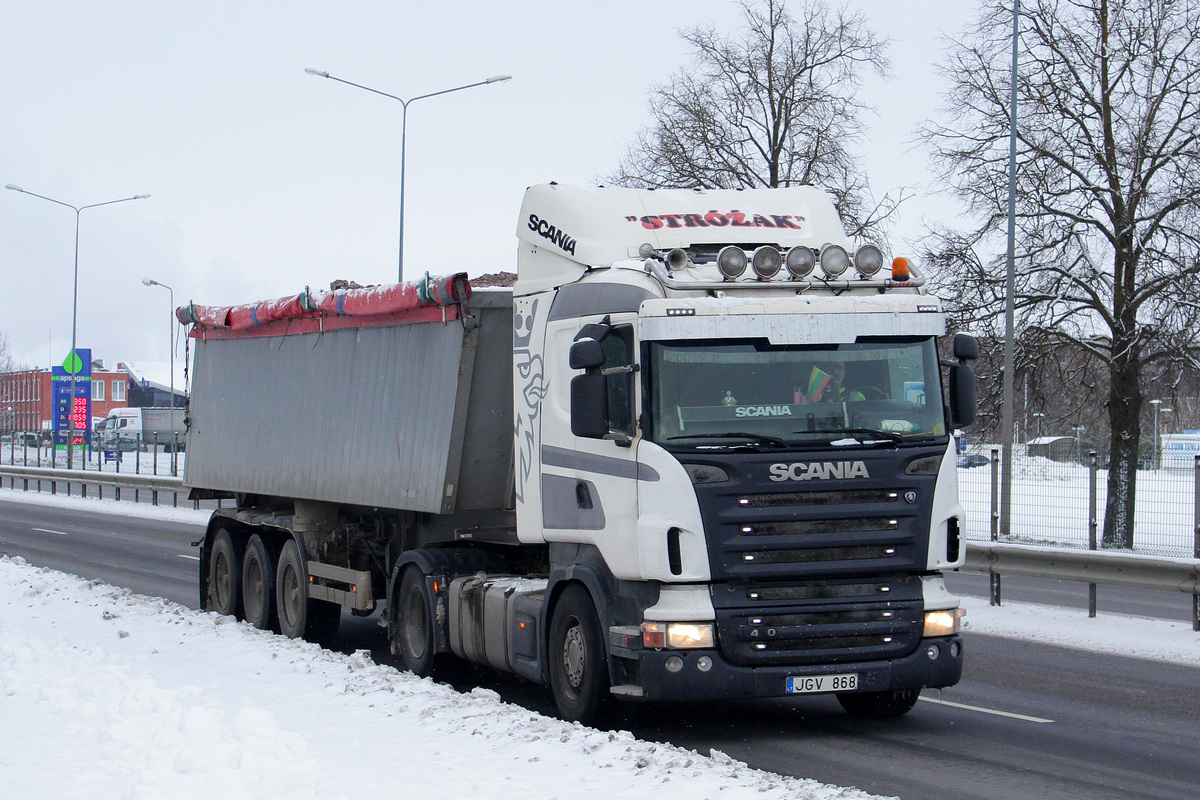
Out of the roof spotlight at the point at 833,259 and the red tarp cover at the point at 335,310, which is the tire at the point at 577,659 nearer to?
the roof spotlight at the point at 833,259

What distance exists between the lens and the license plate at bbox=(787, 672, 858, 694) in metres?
7.82

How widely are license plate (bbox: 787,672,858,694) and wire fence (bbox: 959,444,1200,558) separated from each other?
8.05 m

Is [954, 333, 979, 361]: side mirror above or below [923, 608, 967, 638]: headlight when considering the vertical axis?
above

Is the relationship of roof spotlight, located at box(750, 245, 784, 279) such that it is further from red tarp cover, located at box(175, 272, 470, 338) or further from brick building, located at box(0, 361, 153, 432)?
brick building, located at box(0, 361, 153, 432)

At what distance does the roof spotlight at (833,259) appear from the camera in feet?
27.6

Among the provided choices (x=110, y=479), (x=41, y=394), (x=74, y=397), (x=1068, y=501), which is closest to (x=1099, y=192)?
(x=1068, y=501)

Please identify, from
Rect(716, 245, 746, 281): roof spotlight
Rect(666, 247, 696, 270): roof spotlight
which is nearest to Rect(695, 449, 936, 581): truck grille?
Rect(716, 245, 746, 281): roof spotlight

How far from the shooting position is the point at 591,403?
7.88 metres

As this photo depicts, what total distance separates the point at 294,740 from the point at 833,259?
4.23 metres

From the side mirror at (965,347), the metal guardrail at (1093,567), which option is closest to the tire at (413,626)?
the side mirror at (965,347)

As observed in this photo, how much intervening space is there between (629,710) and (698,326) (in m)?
2.40

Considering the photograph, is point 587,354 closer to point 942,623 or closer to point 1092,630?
point 942,623

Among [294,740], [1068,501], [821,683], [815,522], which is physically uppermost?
[815,522]

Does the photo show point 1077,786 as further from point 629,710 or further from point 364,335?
point 364,335
